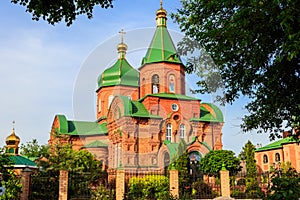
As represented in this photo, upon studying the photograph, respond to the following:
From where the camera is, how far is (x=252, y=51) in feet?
23.9

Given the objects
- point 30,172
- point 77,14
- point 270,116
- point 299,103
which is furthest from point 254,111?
point 30,172

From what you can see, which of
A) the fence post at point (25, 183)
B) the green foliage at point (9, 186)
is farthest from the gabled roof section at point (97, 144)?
the green foliage at point (9, 186)

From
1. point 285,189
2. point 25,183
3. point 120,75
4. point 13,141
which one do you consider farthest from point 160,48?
point 285,189

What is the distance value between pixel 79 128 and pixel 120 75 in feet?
19.0

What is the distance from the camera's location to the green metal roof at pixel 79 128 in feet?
92.2

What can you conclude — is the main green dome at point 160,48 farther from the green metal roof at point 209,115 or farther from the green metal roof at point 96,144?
the green metal roof at point 96,144

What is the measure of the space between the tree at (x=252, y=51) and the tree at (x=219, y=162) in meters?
12.6

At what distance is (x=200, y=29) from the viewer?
8266mm

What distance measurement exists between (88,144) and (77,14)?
21700mm

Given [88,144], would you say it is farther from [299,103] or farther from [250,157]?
[299,103]

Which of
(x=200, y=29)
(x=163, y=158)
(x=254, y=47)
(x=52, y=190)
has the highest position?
(x=200, y=29)

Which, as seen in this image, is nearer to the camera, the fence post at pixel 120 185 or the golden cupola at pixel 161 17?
the fence post at pixel 120 185

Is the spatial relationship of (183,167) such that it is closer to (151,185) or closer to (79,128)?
(151,185)

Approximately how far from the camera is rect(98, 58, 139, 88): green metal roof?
3005 cm
